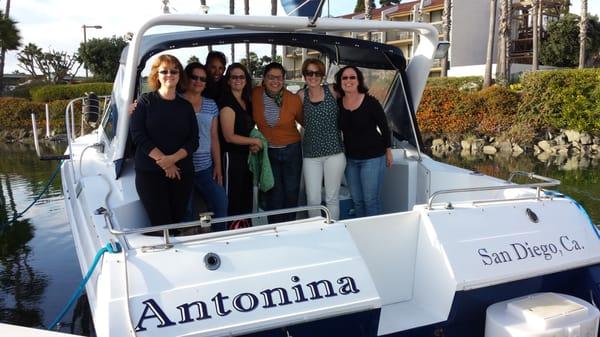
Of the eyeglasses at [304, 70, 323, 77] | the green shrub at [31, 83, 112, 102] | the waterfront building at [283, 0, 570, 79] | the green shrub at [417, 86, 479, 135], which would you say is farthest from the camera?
the waterfront building at [283, 0, 570, 79]

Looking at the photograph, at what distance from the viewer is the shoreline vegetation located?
15.8 meters

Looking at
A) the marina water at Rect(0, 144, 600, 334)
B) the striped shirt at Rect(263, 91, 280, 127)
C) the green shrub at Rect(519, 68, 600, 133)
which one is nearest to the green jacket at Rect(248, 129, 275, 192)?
the striped shirt at Rect(263, 91, 280, 127)

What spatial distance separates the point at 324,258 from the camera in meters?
2.72

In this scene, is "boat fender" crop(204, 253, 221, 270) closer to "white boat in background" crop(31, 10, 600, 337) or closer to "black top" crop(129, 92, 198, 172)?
"white boat in background" crop(31, 10, 600, 337)

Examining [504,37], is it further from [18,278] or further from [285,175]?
[18,278]

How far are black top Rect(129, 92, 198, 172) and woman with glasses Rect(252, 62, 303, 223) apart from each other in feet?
2.83

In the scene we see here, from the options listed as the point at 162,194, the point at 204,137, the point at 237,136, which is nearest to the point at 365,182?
the point at 237,136

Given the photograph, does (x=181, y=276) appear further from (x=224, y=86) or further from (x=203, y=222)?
(x=224, y=86)

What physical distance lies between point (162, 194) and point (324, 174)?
1308 millimetres

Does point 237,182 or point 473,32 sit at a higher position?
point 473,32

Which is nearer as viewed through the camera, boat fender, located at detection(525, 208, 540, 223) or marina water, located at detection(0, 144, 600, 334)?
boat fender, located at detection(525, 208, 540, 223)

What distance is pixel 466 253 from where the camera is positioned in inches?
117

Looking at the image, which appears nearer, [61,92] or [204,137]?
[204,137]

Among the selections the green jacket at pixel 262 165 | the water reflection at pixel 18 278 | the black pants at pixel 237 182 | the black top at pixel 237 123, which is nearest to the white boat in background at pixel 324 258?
the black top at pixel 237 123
